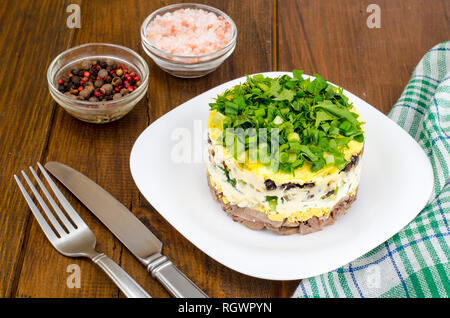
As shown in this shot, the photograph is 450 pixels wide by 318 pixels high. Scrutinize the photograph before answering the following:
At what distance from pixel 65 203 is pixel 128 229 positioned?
251mm

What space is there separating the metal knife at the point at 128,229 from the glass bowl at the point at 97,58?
257 mm

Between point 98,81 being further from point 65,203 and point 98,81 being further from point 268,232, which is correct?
point 268,232

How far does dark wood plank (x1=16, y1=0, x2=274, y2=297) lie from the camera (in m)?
1.68

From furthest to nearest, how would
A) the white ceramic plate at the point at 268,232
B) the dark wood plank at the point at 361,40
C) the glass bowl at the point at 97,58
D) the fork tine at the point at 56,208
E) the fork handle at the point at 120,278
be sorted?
the dark wood plank at the point at 361,40 < the glass bowl at the point at 97,58 < the fork tine at the point at 56,208 < the white ceramic plate at the point at 268,232 < the fork handle at the point at 120,278

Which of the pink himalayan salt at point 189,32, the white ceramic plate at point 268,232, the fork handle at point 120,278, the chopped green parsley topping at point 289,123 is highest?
the chopped green parsley topping at point 289,123

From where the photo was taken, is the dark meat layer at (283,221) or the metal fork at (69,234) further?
the dark meat layer at (283,221)

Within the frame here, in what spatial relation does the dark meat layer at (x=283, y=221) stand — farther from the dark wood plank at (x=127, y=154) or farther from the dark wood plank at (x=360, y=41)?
the dark wood plank at (x=360, y=41)

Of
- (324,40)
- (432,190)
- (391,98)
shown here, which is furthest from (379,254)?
(324,40)

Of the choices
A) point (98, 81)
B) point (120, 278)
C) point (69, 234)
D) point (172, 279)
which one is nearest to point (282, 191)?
point (172, 279)

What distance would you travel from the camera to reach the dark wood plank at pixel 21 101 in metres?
1.79

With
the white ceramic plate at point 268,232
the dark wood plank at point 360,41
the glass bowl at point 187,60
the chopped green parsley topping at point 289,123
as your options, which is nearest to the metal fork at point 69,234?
→ the white ceramic plate at point 268,232

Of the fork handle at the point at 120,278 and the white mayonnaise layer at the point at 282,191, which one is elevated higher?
the white mayonnaise layer at the point at 282,191

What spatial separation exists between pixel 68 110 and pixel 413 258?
1440 mm

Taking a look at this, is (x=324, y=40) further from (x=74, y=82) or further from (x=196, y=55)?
(x=74, y=82)
